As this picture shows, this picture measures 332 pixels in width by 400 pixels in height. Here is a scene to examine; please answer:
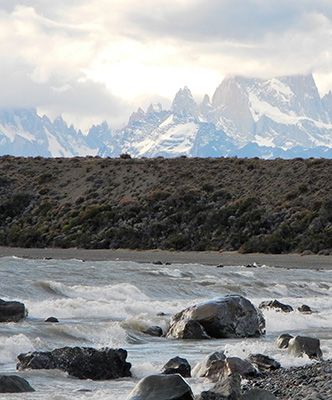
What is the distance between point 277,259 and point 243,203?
15326mm

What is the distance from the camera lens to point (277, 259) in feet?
175

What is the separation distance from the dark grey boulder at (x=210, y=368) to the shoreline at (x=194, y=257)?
33.4m

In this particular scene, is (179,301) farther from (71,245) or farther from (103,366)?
(71,245)

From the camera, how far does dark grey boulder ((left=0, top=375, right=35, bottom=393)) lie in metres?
11.1

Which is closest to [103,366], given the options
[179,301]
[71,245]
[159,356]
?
[159,356]

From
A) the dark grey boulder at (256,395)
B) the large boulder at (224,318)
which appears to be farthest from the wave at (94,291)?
the dark grey boulder at (256,395)

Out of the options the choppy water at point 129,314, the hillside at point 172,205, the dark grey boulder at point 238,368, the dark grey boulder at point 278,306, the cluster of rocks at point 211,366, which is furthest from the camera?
the hillside at point 172,205

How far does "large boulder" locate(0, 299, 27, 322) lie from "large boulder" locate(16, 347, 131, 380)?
16.2 feet

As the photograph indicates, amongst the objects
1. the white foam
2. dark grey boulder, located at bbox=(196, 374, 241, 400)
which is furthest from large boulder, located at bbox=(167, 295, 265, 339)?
dark grey boulder, located at bbox=(196, 374, 241, 400)

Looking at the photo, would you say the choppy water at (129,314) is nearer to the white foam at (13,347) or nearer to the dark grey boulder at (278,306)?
the white foam at (13,347)

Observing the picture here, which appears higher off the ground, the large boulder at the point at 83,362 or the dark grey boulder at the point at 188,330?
the large boulder at the point at 83,362

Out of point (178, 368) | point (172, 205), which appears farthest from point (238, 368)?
point (172, 205)

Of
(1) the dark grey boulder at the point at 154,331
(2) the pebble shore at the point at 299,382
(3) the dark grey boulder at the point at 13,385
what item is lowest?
(1) the dark grey boulder at the point at 154,331

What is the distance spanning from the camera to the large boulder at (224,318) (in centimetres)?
1855
